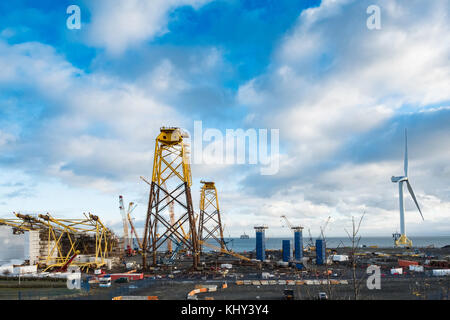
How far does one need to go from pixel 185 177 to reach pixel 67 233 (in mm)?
37279

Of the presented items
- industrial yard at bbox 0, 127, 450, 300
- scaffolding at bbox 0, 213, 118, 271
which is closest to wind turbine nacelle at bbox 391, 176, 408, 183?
industrial yard at bbox 0, 127, 450, 300

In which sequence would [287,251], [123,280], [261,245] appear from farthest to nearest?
[261,245] → [287,251] → [123,280]

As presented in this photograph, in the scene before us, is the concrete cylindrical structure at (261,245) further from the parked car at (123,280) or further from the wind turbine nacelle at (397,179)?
the wind turbine nacelle at (397,179)

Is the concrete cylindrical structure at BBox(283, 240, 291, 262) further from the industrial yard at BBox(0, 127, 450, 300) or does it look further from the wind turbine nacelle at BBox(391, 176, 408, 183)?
the wind turbine nacelle at BBox(391, 176, 408, 183)

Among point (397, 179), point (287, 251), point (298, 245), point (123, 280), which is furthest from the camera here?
point (397, 179)

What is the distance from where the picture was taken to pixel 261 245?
3652 inches

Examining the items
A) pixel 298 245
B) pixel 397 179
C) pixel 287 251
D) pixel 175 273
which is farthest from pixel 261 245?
pixel 397 179

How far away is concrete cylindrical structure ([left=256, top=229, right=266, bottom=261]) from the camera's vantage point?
91.6m

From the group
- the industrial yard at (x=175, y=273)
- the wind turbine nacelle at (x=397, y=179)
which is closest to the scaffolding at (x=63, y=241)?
the industrial yard at (x=175, y=273)

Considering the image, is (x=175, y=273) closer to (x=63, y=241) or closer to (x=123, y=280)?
(x=123, y=280)
